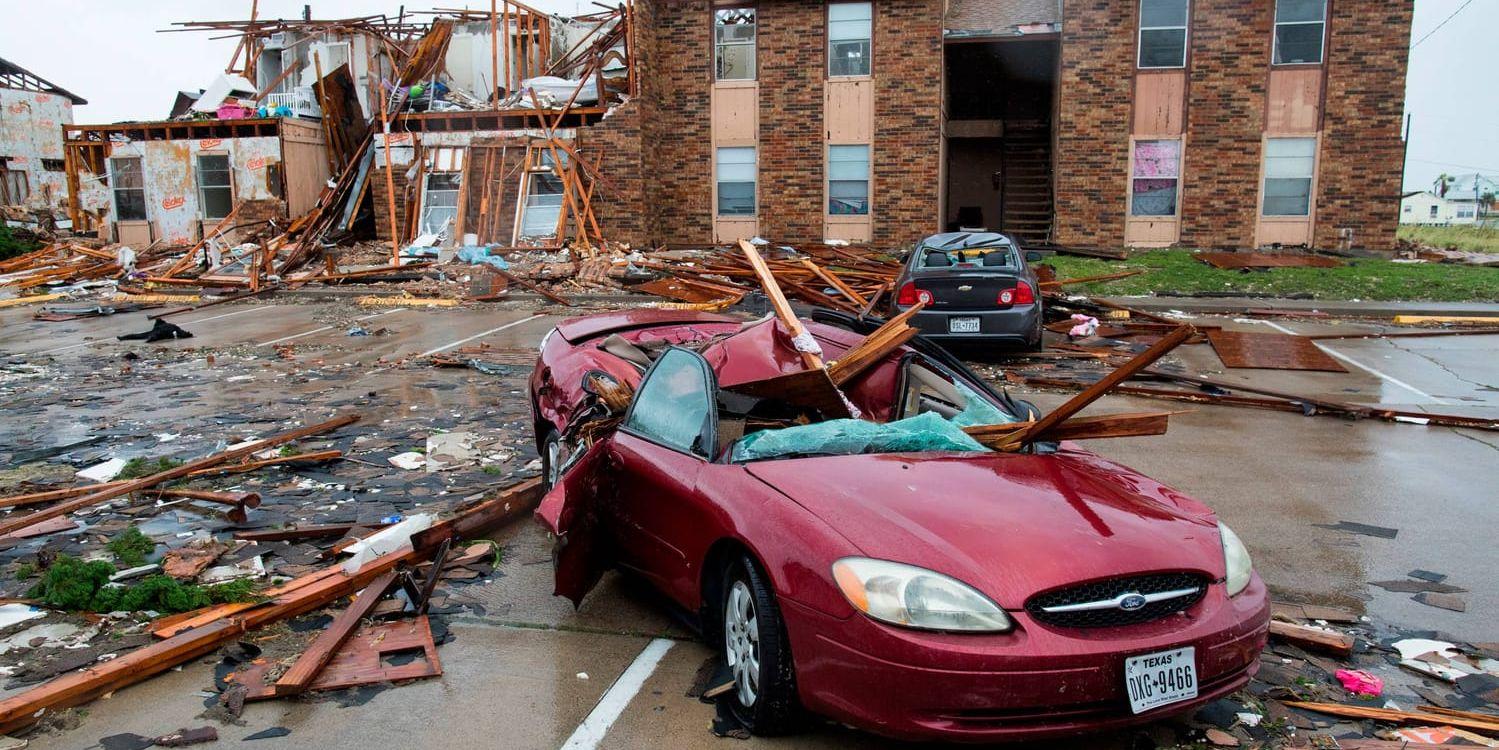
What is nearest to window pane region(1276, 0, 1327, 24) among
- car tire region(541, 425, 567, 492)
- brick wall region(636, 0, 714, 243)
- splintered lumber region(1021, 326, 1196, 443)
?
brick wall region(636, 0, 714, 243)

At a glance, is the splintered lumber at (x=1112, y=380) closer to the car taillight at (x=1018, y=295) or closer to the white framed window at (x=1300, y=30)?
the car taillight at (x=1018, y=295)

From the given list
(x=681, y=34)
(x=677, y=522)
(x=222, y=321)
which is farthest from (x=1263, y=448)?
(x=681, y=34)

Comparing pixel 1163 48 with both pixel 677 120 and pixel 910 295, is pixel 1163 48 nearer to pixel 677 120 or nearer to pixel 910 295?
pixel 677 120

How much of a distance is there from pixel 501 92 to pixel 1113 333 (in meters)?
20.0

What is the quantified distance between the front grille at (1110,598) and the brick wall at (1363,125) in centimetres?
2311

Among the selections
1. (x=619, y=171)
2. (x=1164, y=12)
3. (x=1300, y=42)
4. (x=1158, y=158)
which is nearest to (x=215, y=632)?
(x=619, y=171)

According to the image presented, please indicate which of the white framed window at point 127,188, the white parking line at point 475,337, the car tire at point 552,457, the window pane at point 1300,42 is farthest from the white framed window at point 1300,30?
the white framed window at point 127,188

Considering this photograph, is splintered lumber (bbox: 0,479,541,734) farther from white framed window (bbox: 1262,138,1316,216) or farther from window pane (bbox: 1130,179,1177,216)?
white framed window (bbox: 1262,138,1316,216)

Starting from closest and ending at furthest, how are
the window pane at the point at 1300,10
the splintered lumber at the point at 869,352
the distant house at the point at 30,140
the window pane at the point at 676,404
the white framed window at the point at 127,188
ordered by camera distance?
the window pane at the point at 676,404
the splintered lumber at the point at 869,352
the window pane at the point at 1300,10
the white framed window at the point at 127,188
the distant house at the point at 30,140

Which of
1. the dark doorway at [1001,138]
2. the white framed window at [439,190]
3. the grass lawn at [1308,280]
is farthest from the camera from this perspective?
the dark doorway at [1001,138]

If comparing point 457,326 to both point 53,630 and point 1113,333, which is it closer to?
point 1113,333

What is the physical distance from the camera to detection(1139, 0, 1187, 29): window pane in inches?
899

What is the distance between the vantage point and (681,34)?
2444 cm

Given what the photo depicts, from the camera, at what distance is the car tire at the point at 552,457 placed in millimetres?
6133
